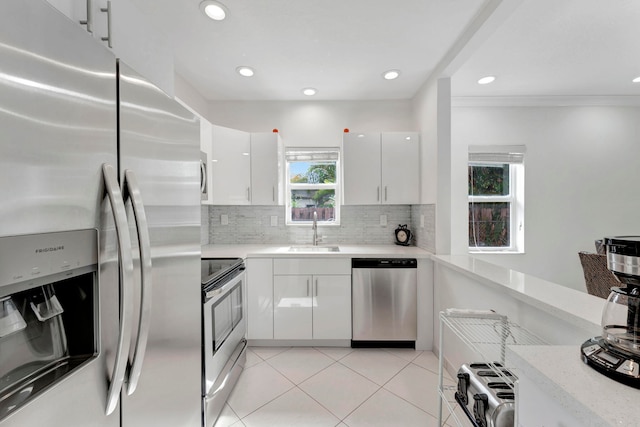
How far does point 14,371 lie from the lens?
1.74 ft

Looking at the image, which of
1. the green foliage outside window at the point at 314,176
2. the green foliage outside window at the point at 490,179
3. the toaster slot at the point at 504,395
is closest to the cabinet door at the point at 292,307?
the green foliage outside window at the point at 314,176

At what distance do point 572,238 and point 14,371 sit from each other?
4605 millimetres

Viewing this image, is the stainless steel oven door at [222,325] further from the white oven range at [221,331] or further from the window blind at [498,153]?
A: the window blind at [498,153]

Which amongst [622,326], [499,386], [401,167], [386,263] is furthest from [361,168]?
[622,326]

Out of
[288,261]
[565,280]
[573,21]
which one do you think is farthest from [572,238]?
[288,261]

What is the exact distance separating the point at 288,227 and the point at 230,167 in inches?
38.3

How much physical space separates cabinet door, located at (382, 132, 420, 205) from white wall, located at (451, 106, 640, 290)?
768 millimetres

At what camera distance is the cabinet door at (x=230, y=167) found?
2734mm

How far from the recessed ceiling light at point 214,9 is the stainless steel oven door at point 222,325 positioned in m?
1.80

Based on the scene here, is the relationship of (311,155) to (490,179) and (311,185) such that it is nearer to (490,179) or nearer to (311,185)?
(311,185)

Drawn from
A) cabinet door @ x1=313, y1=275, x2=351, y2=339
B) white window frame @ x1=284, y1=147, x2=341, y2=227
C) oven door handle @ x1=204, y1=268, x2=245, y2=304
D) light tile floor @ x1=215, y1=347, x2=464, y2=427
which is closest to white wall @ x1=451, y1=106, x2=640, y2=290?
white window frame @ x1=284, y1=147, x2=341, y2=227

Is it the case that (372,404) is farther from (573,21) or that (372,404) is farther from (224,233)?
(573,21)

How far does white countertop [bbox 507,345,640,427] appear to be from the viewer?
496mm

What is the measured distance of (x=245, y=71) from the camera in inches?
97.0
